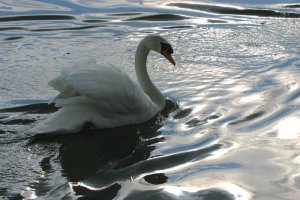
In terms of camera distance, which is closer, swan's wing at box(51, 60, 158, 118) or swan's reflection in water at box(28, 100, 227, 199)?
swan's reflection in water at box(28, 100, 227, 199)

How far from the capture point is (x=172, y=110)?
22.3 ft

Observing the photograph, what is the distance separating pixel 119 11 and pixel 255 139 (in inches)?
259

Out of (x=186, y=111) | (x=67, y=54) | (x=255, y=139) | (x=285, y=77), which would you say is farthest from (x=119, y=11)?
(x=255, y=139)

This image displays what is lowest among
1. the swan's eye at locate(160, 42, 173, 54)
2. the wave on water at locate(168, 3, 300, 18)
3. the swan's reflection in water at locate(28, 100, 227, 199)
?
the swan's reflection in water at locate(28, 100, 227, 199)

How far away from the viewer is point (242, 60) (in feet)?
28.2

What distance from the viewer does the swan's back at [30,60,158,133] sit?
589 cm

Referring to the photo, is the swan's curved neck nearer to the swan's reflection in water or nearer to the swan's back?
the swan's reflection in water

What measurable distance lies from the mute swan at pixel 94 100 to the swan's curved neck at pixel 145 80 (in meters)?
0.46

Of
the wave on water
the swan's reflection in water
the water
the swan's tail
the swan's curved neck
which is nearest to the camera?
the swan's reflection in water

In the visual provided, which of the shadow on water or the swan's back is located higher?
A: the swan's back

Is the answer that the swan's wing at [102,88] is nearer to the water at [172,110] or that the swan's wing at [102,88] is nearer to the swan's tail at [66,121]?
the swan's tail at [66,121]

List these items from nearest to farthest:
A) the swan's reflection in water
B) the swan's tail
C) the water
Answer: the swan's reflection in water → the water → the swan's tail

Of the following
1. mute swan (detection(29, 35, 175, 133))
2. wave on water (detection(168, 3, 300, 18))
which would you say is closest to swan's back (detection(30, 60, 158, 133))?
mute swan (detection(29, 35, 175, 133))

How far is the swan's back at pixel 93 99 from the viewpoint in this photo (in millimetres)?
5887
